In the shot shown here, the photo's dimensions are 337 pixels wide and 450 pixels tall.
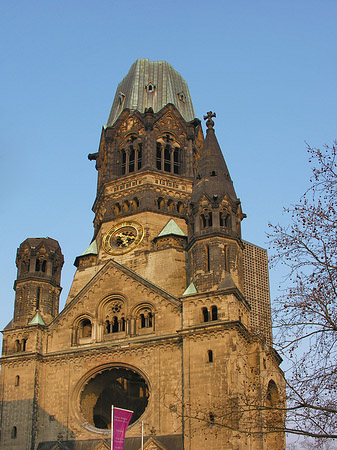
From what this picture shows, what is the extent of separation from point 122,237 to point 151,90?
15.5 metres

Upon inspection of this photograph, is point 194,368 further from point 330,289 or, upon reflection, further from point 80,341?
point 330,289

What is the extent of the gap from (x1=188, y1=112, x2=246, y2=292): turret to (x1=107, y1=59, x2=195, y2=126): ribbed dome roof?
11.7 meters

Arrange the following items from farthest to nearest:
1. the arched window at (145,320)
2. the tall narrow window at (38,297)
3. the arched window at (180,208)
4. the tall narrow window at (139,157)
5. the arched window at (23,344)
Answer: the tall narrow window at (139,157)
the arched window at (180,208)
the tall narrow window at (38,297)
the arched window at (23,344)
the arched window at (145,320)

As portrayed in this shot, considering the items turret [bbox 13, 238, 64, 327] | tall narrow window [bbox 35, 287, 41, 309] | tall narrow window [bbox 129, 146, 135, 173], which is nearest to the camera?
turret [bbox 13, 238, 64, 327]

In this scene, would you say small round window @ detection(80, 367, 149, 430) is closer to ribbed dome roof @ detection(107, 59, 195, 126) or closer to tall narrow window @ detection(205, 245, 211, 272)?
tall narrow window @ detection(205, 245, 211, 272)

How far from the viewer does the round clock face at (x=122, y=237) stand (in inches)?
1836

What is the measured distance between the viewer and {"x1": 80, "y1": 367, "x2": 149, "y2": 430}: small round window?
40.2 metres

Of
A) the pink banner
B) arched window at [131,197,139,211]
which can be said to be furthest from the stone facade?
the pink banner

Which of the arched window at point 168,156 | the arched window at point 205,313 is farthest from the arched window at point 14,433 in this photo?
the arched window at point 168,156

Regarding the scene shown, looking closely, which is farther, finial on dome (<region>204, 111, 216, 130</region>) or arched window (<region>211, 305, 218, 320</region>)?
finial on dome (<region>204, 111, 216, 130</region>)

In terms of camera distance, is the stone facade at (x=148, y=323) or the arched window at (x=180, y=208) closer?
the stone facade at (x=148, y=323)

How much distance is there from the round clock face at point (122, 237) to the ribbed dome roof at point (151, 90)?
11.8 metres

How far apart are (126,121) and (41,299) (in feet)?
56.8

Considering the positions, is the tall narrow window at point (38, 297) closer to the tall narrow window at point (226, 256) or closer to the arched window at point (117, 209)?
the arched window at point (117, 209)
